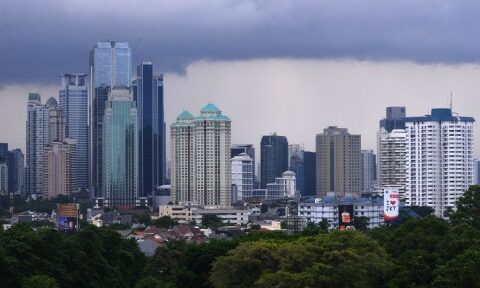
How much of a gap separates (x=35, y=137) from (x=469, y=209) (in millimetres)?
145783

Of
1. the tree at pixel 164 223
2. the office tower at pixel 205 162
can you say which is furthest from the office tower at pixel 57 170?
the tree at pixel 164 223

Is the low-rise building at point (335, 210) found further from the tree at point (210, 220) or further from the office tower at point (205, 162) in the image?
the office tower at point (205, 162)

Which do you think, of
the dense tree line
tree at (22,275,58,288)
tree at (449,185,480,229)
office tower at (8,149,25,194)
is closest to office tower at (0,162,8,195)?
office tower at (8,149,25,194)

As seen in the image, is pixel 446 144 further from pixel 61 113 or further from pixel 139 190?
pixel 61 113

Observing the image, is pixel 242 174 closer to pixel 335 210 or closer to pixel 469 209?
pixel 335 210

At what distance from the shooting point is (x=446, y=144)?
103m

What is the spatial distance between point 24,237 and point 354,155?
110206 mm

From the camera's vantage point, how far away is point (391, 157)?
133m

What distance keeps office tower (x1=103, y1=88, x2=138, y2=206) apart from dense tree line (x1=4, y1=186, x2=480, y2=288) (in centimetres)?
→ 10875

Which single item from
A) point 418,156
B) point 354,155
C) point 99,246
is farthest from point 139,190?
point 99,246

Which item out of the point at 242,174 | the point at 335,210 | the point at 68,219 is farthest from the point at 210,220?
the point at 242,174

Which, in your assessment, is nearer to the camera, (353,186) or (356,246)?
(356,246)

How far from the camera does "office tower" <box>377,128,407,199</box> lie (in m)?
130

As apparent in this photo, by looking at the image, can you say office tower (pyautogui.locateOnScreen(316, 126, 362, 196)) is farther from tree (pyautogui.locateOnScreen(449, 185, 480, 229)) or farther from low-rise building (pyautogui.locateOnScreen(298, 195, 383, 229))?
tree (pyautogui.locateOnScreen(449, 185, 480, 229))
